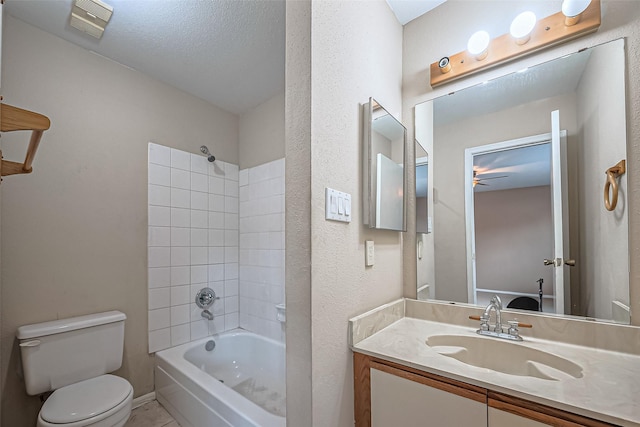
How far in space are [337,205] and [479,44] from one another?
1.13 metres

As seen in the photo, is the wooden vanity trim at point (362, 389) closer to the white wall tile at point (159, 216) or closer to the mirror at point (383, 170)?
the mirror at point (383, 170)

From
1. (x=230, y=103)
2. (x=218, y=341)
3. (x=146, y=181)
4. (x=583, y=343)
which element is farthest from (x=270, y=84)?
(x=583, y=343)

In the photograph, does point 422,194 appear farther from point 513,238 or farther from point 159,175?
point 159,175

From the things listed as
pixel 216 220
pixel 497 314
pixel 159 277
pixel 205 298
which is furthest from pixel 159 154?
pixel 497 314

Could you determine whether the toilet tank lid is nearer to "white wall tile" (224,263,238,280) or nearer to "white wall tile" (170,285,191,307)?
"white wall tile" (170,285,191,307)

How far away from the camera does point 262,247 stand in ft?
8.61

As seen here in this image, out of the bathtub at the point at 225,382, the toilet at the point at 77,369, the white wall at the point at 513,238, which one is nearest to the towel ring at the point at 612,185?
the white wall at the point at 513,238

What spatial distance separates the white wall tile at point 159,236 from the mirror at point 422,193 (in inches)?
76.8

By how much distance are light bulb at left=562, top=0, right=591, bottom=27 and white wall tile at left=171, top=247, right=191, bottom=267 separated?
2.77m

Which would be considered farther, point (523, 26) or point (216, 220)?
point (216, 220)

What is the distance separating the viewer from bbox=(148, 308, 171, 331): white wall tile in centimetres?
221

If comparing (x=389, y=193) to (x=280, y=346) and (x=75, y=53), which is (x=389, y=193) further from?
(x=75, y=53)

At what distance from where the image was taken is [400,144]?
1560 millimetres

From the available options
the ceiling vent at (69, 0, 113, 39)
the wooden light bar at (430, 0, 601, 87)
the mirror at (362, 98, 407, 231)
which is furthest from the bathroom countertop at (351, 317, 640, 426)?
the ceiling vent at (69, 0, 113, 39)
